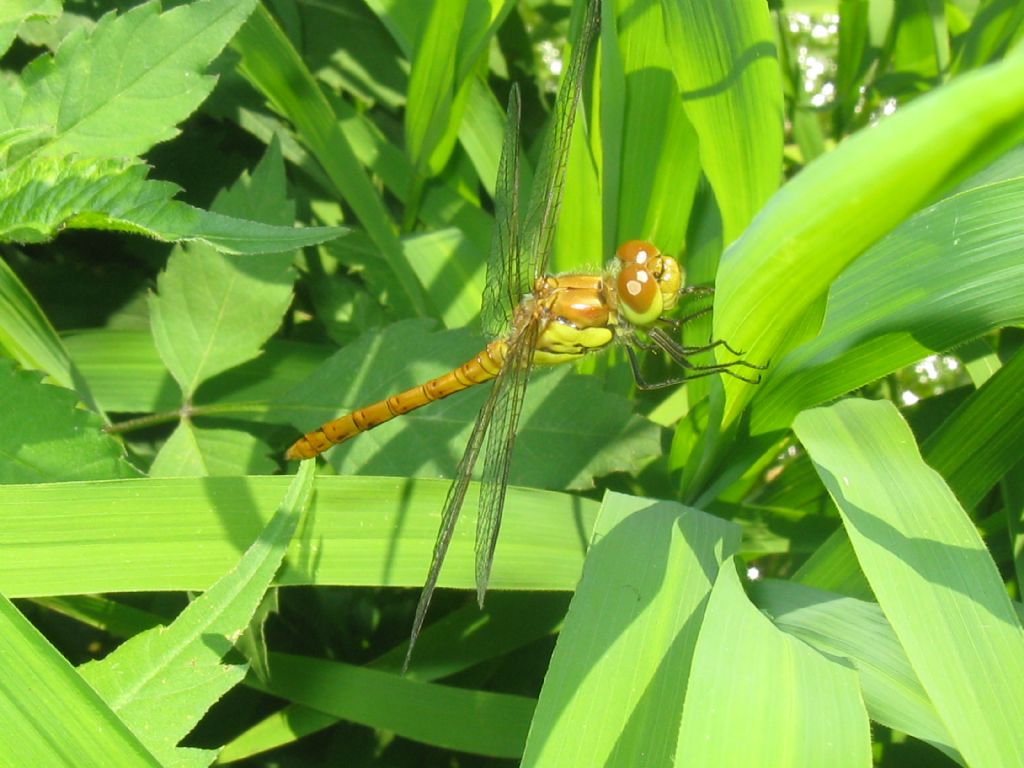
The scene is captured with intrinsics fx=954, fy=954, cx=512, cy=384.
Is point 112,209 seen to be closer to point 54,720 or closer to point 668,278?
point 54,720

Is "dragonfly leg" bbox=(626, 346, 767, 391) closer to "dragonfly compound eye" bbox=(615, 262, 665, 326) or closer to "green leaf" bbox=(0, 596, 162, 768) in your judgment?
"dragonfly compound eye" bbox=(615, 262, 665, 326)

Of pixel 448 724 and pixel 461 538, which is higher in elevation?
pixel 461 538

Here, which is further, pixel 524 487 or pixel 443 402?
pixel 443 402

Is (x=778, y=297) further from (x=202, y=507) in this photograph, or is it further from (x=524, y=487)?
(x=202, y=507)

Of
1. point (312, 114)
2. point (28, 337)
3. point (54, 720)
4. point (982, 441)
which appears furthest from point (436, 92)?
point (54, 720)

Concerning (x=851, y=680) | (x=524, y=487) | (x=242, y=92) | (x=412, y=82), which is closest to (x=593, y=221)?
(x=412, y=82)

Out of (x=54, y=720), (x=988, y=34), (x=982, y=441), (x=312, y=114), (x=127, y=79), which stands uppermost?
(x=988, y=34)

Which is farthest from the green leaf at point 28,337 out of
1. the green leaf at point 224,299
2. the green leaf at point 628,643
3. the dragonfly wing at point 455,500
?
the green leaf at point 628,643

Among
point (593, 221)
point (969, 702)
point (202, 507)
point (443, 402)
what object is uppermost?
point (593, 221)
